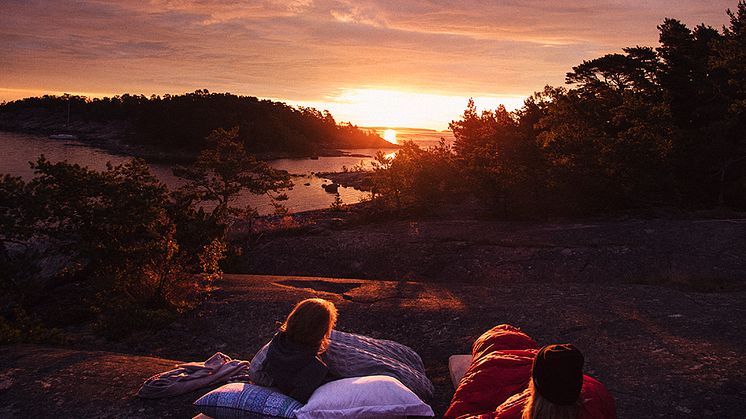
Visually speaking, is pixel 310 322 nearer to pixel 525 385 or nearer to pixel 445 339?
pixel 525 385

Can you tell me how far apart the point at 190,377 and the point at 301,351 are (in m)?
1.93

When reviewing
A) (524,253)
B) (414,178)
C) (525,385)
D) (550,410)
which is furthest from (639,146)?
(550,410)

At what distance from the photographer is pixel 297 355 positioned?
15.9ft

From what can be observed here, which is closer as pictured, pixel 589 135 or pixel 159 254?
pixel 159 254

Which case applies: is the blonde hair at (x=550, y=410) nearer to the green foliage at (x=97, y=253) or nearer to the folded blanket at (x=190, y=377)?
the folded blanket at (x=190, y=377)

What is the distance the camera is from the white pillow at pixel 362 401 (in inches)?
180

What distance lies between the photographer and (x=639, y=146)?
1950 centimetres

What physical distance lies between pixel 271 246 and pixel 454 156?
12.9 meters

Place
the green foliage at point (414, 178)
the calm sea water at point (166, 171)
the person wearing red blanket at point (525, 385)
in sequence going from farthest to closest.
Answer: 1. the calm sea water at point (166, 171)
2. the green foliage at point (414, 178)
3. the person wearing red blanket at point (525, 385)

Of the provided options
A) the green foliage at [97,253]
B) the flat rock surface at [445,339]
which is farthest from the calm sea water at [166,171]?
the flat rock surface at [445,339]

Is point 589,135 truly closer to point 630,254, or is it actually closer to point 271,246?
point 630,254

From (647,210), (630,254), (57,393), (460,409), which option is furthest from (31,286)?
(647,210)

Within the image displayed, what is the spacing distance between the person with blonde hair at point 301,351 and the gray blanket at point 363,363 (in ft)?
0.80

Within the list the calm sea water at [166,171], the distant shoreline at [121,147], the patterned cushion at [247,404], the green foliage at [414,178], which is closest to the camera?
the patterned cushion at [247,404]
